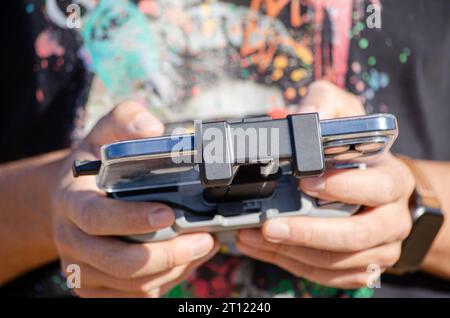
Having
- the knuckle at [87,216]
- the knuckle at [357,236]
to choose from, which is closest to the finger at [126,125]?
the knuckle at [87,216]

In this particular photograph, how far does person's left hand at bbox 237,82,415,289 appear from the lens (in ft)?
2.47

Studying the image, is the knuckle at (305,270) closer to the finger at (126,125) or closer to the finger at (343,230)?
the finger at (343,230)

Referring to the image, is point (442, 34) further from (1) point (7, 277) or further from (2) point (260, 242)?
(1) point (7, 277)

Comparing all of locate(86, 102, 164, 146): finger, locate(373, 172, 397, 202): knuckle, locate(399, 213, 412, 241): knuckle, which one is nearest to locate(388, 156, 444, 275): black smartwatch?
locate(399, 213, 412, 241): knuckle

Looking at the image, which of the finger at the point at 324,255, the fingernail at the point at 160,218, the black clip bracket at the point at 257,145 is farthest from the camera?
the finger at the point at 324,255

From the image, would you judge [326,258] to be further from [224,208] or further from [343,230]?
[224,208]

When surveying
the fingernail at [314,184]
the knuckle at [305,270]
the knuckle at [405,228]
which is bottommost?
the knuckle at [305,270]

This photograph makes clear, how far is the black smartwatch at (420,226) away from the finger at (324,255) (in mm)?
75

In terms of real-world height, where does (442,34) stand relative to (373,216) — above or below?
above

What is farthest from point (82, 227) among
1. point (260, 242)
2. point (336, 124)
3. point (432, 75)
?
point (432, 75)

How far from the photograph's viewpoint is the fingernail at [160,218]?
2.35 ft

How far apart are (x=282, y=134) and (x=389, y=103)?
528mm

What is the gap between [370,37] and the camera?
1036 mm

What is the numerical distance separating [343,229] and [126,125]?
34 cm
